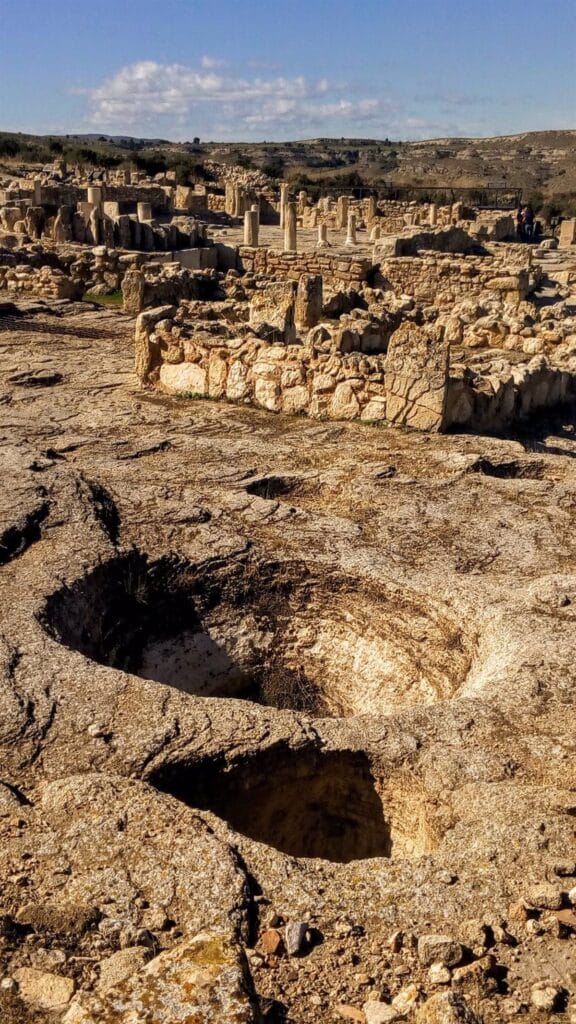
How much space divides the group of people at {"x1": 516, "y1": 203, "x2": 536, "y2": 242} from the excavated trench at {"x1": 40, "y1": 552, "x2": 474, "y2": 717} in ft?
90.6

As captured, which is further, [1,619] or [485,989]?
[1,619]

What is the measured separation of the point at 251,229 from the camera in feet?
76.4

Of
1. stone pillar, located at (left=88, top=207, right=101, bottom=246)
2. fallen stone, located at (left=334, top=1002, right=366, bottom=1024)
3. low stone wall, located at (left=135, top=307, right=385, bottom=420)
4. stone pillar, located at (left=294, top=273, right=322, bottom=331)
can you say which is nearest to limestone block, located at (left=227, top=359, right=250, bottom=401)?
low stone wall, located at (left=135, top=307, right=385, bottom=420)

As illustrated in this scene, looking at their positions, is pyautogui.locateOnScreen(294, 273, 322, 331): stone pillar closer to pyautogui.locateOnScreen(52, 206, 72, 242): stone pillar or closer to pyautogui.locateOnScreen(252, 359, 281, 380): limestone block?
pyautogui.locateOnScreen(252, 359, 281, 380): limestone block

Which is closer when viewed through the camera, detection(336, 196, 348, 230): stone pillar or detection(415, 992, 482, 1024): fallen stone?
detection(415, 992, 482, 1024): fallen stone

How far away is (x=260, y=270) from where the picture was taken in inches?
781

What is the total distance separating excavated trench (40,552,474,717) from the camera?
17.4ft

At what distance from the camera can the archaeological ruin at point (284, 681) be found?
272 cm

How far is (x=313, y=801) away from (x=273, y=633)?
1.72m

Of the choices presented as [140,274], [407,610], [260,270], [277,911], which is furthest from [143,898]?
[260,270]

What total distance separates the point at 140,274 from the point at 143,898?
13.7 metres

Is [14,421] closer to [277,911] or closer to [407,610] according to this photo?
[407,610]

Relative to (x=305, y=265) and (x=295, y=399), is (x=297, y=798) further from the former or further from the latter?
(x=305, y=265)

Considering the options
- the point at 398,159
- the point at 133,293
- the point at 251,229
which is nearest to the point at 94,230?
the point at 251,229
